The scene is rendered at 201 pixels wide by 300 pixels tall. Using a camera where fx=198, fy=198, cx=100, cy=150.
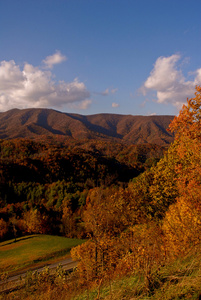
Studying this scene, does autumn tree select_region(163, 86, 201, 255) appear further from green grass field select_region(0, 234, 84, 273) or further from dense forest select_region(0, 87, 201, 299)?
green grass field select_region(0, 234, 84, 273)

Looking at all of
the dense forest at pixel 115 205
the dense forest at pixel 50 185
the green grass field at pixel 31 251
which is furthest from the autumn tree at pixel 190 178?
the dense forest at pixel 50 185

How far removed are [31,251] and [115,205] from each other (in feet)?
87.5

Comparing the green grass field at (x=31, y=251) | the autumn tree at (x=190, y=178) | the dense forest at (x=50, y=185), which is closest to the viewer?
the autumn tree at (x=190, y=178)

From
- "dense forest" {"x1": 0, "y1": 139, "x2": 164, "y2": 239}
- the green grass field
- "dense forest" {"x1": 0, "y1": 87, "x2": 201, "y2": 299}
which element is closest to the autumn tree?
"dense forest" {"x1": 0, "y1": 87, "x2": 201, "y2": 299}

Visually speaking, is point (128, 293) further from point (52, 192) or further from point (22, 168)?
point (22, 168)

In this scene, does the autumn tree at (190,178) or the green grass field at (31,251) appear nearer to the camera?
the autumn tree at (190,178)

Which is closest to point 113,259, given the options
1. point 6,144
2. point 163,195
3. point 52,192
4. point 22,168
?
point 163,195

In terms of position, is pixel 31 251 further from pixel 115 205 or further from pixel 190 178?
pixel 190 178

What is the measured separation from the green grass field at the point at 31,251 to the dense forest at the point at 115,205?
14.1 ft

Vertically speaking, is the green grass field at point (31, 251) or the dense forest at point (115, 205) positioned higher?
the dense forest at point (115, 205)

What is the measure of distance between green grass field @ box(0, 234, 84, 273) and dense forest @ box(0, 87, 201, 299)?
4.30 meters

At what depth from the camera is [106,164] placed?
112000 mm

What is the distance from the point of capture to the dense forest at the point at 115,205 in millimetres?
9086

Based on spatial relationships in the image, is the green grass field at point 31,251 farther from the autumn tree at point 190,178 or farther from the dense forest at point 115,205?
the autumn tree at point 190,178
